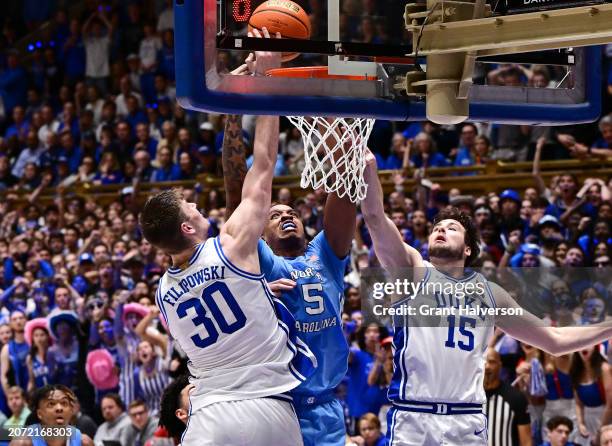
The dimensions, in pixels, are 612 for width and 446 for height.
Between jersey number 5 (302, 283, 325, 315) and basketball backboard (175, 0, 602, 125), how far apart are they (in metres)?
0.98

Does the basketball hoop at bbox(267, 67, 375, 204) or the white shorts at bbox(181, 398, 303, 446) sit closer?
the white shorts at bbox(181, 398, 303, 446)


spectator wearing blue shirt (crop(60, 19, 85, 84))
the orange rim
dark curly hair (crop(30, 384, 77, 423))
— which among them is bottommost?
dark curly hair (crop(30, 384, 77, 423))

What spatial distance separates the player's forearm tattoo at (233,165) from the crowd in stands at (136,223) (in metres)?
0.83

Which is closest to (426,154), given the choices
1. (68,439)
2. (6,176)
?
(68,439)

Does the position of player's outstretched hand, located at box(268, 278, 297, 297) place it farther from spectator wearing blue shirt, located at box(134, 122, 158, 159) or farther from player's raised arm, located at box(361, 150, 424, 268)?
spectator wearing blue shirt, located at box(134, 122, 158, 159)

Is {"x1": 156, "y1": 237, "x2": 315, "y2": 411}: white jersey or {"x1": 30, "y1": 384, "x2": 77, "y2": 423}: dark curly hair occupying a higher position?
{"x1": 156, "y1": 237, "x2": 315, "y2": 411}: white jersey

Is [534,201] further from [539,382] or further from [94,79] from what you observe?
[94,79]

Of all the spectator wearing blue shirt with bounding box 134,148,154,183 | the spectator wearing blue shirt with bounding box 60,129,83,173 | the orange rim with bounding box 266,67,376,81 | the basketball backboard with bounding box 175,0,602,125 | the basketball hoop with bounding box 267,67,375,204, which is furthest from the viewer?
the spectator wearing blue shirt with bounding box 60,129,83,173

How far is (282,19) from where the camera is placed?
16.6 feet

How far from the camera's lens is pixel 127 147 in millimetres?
15047

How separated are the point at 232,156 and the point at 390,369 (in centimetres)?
372

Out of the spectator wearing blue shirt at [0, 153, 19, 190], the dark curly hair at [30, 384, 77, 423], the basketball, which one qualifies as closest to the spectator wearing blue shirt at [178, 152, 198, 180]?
the spectator wearing blue shirt at [0, 153, 19, 190]

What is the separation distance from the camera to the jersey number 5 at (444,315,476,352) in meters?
5.67

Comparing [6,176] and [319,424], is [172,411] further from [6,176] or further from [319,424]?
[6,176]
